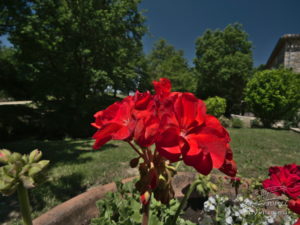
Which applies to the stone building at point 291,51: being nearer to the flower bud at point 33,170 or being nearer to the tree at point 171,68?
the tree at point 171,68

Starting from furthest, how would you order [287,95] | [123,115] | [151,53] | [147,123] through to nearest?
[151,53] < [287,95] < [123,115] < [147,123]

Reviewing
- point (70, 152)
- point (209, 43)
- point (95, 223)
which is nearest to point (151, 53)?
point (209, 43)

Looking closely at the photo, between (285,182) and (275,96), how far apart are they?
37.8 feet

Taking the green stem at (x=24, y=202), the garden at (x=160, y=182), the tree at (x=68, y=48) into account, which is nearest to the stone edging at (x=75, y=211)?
the garden at (x=160, y=182)

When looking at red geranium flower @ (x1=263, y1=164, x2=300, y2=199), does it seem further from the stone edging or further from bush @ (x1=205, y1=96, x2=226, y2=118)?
bush @ (x1=205, y1=96, x2=226, y2=118)

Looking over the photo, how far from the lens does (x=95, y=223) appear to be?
1.05 metres

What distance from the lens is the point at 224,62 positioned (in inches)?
709

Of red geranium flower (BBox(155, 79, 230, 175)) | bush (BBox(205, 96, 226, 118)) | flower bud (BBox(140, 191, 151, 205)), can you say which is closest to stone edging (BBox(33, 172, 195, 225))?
flower bud (BBox(140, 191, 151, 205))

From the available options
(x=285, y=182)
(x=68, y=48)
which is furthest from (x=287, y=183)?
(x=68, y=48)

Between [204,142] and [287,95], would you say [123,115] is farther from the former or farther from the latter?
[287,95]

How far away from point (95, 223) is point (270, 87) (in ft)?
39.8

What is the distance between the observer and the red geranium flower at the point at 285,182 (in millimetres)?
750

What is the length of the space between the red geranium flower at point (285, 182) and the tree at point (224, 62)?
60.6 ft

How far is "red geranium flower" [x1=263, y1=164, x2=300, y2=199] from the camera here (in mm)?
750
